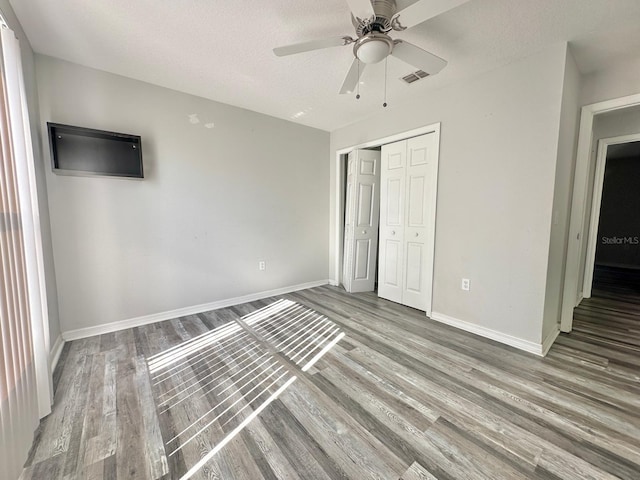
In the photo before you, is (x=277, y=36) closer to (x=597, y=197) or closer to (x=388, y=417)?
(x=388, y=417)

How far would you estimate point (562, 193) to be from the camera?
2262 mm

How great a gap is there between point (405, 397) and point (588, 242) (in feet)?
12.4

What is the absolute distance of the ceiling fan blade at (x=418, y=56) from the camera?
5.27 ft

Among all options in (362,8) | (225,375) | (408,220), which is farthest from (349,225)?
(362,8)

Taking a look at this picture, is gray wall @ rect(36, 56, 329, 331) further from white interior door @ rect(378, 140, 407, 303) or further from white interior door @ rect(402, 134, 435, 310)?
white interior door @ rect(402, 134, 435, 310)

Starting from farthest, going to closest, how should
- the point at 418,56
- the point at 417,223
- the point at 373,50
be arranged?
the point at 417,223
the point at 418,56
the point at 373,50

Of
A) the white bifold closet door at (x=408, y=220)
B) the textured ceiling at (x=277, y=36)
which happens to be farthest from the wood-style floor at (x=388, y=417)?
the textured ceiling at (x=277, y=36)

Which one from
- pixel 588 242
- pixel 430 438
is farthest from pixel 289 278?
pixel 588 242

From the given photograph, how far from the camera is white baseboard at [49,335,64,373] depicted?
195 centimetres

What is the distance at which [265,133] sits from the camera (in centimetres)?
344

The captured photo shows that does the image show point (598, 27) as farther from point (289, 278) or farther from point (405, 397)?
point (289, 278)

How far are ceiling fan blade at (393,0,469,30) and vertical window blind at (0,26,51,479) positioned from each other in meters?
2.16

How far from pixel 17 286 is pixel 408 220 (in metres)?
3.38

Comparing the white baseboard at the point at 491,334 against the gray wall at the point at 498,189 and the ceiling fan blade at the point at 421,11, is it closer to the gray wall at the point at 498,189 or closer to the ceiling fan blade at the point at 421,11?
the gray wall at the point at 498,189
